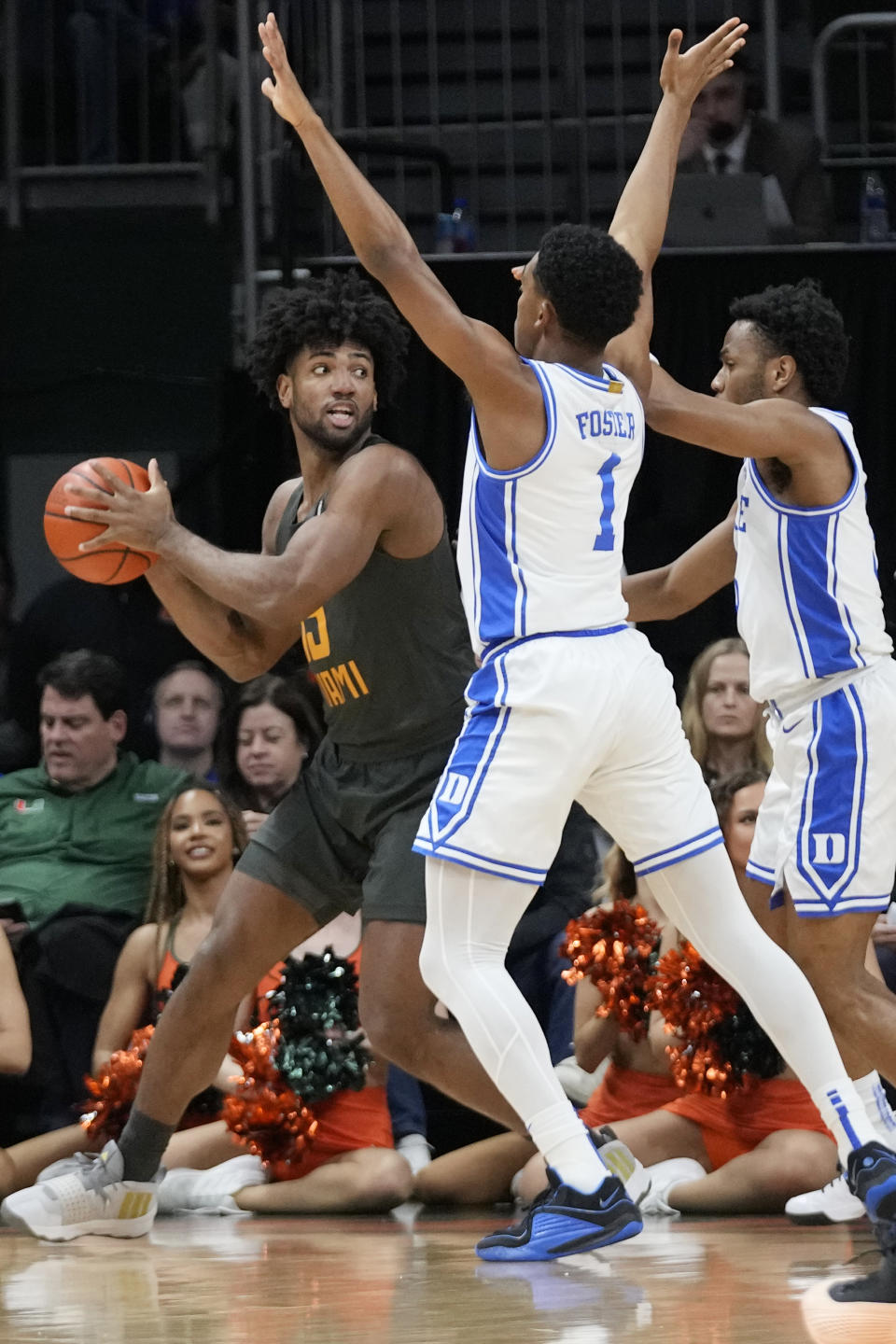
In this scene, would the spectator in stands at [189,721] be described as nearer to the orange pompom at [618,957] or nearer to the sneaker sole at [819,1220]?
the orange pompom at [618,957]

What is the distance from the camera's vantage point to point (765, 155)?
807 centimetres

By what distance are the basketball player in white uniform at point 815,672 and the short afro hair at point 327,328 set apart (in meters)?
0.62

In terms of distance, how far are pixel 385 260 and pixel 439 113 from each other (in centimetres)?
644

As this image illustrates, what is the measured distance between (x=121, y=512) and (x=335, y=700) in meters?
0.72

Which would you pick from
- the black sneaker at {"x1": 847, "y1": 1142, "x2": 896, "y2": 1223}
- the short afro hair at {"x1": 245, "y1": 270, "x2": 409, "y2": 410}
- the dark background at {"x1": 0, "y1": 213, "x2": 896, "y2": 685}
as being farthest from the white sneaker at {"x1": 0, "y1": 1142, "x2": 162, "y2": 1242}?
the dark background at {"x1": 0, "y1": 213, "x2": 896, "y2": 685}

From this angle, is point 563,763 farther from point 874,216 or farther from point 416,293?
point 874,216

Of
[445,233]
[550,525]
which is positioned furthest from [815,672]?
[445,233]

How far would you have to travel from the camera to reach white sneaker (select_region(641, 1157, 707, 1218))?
4.81m

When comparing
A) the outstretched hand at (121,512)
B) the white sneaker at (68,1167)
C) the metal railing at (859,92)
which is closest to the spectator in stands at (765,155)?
the metal railing at (859,92)

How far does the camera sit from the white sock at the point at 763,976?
11.6 feet

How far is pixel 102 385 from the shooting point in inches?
324

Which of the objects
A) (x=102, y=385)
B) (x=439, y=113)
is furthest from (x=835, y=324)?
(x=439, y=113)

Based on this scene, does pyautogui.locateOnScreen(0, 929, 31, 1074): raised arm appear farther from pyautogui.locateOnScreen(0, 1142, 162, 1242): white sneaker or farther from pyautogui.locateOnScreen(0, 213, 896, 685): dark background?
pyautogui.locateOnScreen(0, 213, 896, 685): dark background

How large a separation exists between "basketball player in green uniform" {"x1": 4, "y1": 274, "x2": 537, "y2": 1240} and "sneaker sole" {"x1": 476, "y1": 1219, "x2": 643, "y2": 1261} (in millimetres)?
364
